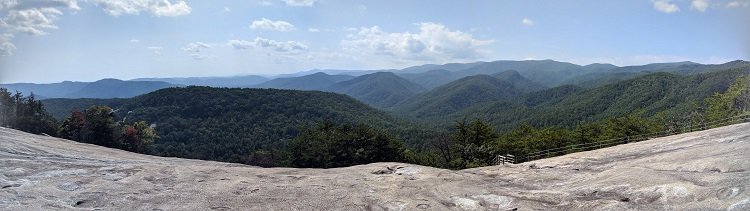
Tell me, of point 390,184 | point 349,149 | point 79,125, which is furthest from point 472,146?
point 79,125

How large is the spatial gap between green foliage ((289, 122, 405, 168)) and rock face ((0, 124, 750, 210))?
1421 inches

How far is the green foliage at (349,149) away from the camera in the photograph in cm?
6081

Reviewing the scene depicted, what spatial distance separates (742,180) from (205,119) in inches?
7234

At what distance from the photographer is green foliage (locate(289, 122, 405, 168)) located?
6081cm

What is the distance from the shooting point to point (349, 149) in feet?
201

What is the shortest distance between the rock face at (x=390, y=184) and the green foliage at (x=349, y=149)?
1421 inches

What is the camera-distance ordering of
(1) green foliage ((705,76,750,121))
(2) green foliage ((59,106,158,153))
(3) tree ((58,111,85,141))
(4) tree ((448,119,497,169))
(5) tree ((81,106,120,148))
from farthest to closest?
(1) green foliage ((705,76,750,121)) < (3) tree ((58,111,85,141)) < (2) green foliage ((59,106,158,153)) < (5) tree ((81,106,120,148)) < (4) tree ((448,119,497,169))

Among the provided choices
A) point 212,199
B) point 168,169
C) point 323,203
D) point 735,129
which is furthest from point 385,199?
point 735,129

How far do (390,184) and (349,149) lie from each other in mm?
40363

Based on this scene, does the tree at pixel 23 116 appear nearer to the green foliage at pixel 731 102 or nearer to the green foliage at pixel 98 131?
the green foliage at pixel 98 131

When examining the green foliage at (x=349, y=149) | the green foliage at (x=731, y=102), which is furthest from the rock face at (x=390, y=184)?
the green foliage at (x=731, y=102)

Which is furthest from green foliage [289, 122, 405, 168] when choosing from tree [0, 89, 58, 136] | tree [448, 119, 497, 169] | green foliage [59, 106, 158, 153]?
tree [0, 89, 58, 136]

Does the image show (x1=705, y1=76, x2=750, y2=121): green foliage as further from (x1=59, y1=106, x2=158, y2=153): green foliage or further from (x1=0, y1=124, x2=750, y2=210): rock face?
(x1=59, y1=106, x2=158, y2=153): green foliage

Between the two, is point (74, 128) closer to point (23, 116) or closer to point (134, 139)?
point (23, 116)
